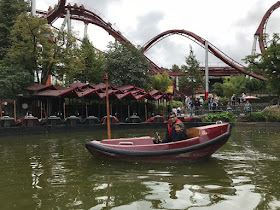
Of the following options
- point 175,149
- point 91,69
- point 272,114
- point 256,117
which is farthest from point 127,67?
point 175,149

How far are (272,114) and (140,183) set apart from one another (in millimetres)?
18124

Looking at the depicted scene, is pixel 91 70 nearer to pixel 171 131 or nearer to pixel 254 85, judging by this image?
pixel 171 131

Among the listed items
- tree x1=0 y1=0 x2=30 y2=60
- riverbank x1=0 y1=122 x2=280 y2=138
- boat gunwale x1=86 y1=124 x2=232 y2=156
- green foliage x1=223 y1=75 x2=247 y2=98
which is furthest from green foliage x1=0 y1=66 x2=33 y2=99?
green foliage x1=223 y1=75 x2=247 y2=98

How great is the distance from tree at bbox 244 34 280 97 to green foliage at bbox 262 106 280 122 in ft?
16.0

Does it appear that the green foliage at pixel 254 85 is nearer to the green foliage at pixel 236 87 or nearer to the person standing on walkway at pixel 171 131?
the green foliage at pixel 236 87

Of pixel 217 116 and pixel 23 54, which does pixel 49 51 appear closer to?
pixel 23 54

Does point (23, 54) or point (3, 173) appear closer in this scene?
point (3, 173)

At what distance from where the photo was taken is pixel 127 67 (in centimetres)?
2941

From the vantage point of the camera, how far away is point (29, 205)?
15.1 ft

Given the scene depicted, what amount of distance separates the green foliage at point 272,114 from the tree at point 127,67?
13253 millimetres

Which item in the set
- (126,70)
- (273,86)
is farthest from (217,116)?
(126,70)

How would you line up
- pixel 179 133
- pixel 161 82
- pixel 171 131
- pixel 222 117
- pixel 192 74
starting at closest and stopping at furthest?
pixel 179 133 → pixel 171 131 → pixel 222 117 → pixel 192 74 → pixel 161 82

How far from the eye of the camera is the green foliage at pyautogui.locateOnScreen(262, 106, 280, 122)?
20469 mm

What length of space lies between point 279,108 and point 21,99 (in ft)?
72.7
